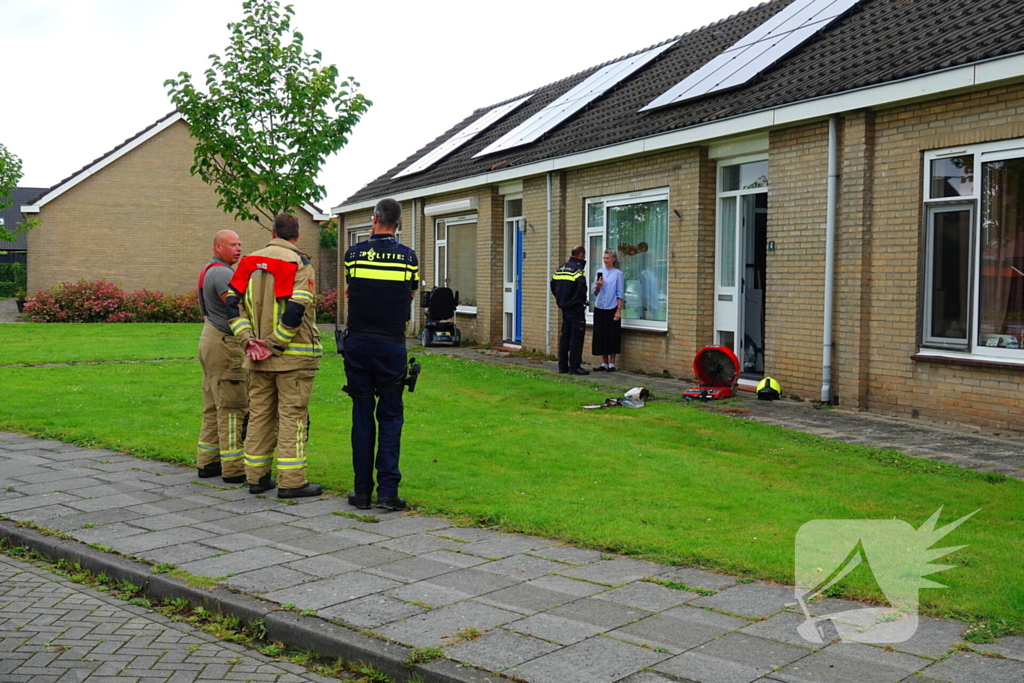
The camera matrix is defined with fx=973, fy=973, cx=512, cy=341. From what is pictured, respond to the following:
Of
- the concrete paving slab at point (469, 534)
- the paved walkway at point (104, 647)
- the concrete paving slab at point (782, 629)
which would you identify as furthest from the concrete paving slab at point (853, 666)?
the concrete paving slab at point (469, 534)

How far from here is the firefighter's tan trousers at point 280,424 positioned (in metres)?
7.34

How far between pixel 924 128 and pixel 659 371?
19.4 feet

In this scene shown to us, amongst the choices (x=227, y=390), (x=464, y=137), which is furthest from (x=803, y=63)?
(x=464, y=137)

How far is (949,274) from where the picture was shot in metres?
10.5

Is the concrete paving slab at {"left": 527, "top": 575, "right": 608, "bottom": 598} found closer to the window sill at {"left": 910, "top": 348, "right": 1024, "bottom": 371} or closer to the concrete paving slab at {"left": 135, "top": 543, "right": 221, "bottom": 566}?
the concrete paving slab at {"left": 135, "top": 543, "right": 221, "bottom": 566}

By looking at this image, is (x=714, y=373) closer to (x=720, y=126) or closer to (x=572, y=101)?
(x=720, y=126)

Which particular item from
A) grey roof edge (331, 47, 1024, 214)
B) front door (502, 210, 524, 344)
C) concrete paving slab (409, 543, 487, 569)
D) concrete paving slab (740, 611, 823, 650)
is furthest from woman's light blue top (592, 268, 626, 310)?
concrete paving slab (740, 611, 823, 650)

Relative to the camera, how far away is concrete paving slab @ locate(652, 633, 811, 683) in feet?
12.8

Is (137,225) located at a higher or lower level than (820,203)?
higher

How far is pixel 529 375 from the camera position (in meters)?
15.2

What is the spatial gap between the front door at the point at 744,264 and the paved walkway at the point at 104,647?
405 inches

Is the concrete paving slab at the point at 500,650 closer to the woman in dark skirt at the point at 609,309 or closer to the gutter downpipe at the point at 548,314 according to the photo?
the woman in dark skirt at the point at 609,309

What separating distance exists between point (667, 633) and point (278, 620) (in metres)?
1.86

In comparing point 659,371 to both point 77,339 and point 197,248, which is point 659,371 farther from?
point 197,248
